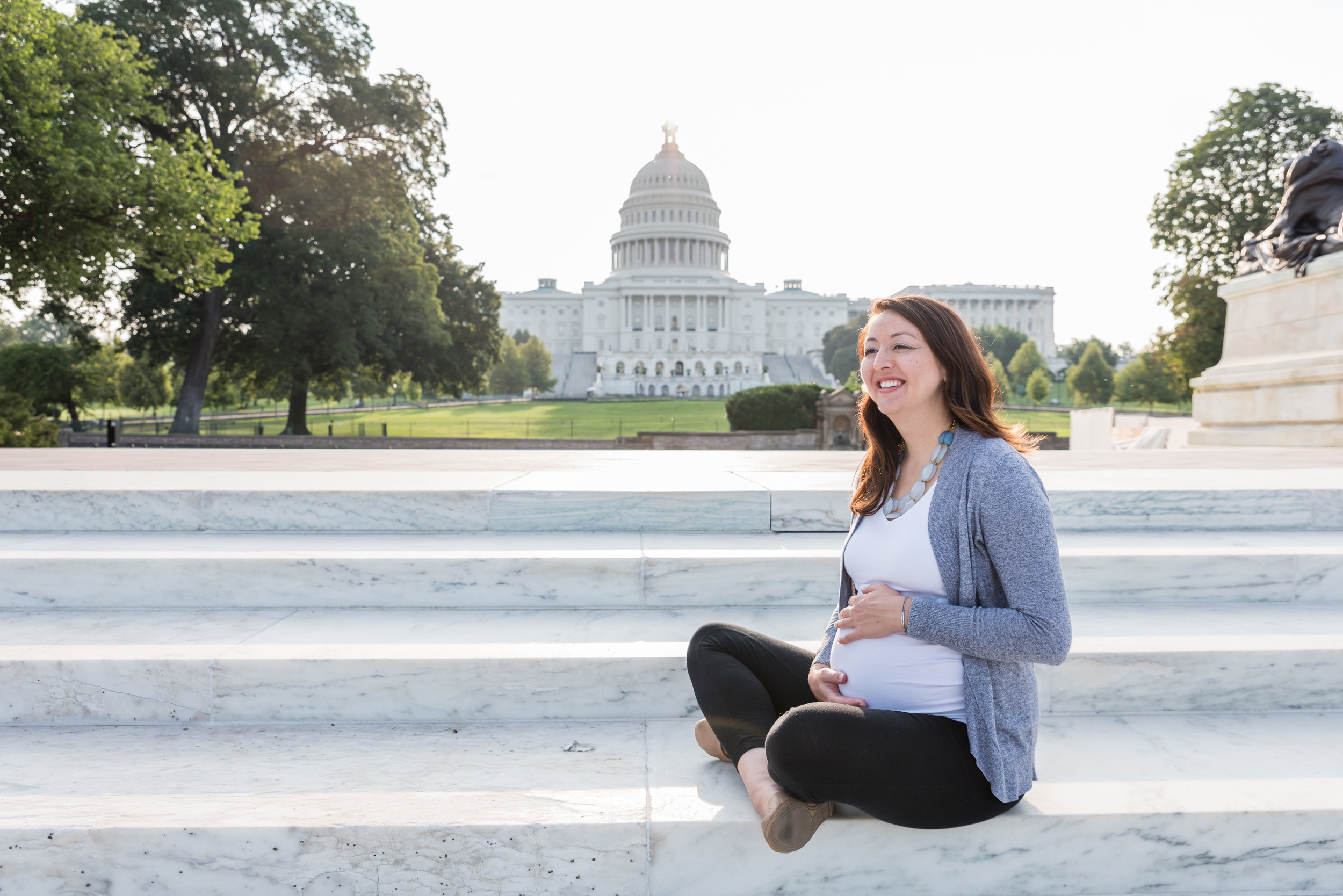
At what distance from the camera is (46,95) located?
1149 centimetres

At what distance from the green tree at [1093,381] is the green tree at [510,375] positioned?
46.0 m

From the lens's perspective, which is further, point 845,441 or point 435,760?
point 845,441

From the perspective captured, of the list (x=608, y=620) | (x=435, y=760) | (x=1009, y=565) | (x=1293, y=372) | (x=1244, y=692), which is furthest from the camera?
(x=1293, y=372)

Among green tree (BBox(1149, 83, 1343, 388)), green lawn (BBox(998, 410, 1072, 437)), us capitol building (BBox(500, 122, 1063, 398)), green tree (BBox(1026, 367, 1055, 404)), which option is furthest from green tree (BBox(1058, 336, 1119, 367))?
green tree (BBox(1149, 83, 1343, 388))

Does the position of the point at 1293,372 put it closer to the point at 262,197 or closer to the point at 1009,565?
the point at 1009,565

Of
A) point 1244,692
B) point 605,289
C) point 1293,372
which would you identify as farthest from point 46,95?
point 605,289

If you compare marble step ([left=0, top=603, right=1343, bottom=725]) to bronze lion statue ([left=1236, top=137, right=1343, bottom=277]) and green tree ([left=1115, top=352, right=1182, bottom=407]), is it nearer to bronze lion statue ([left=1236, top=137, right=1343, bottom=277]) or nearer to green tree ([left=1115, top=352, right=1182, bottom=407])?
bronze lion statue ([left=1236, top=137, right=1343, bottom=277])

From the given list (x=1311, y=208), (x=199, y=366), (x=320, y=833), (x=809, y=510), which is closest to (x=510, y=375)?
(x=199, y=366)

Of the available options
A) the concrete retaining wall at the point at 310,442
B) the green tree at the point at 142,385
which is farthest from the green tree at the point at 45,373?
the green tree at the point at 142,385

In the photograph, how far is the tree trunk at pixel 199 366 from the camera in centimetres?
2123

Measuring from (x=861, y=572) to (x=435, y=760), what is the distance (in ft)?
4.21

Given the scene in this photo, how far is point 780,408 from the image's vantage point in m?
23.2

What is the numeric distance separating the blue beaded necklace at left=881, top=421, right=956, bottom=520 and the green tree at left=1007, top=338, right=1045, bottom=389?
3295 inches

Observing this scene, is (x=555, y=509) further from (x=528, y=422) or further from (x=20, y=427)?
(x=528, y=422)
